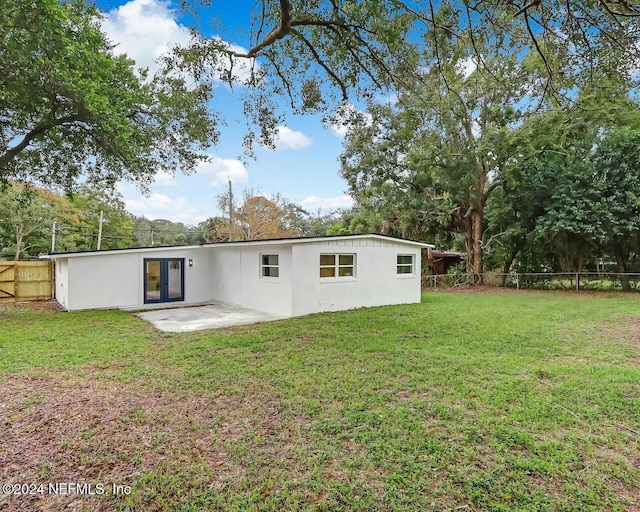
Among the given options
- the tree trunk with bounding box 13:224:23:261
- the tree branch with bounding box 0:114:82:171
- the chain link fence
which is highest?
the tree branch with bounding box 0:114:82:171

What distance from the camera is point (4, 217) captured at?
22.2 m

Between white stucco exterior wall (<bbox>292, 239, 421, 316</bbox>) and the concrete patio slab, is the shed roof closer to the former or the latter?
white stucco exterior wall (<bbox>292, 239, 421, 316</bbox>)

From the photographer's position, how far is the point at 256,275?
36.0 feet

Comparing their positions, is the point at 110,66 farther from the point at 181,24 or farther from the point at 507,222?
the point at 507,222

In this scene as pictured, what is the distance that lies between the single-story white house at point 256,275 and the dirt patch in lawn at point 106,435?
5734mm

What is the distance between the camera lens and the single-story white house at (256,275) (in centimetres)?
997

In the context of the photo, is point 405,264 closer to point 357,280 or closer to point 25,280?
point 357,280

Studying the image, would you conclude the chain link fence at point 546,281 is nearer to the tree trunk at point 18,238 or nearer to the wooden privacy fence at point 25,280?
the wooden privacy fence at point 25,280

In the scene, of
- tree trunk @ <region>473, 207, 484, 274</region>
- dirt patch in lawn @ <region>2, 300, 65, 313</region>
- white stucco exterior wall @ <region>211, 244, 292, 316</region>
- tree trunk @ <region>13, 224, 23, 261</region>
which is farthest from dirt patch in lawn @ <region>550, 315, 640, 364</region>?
tree trunk @ <region>13, 224, 23, 261</region>

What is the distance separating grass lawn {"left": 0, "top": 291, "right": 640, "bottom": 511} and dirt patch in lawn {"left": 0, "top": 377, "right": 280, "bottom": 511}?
2 centimetres

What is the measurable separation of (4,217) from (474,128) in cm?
2735

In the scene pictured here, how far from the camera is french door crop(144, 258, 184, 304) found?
39.6ft

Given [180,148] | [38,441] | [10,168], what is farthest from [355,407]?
[10,168]

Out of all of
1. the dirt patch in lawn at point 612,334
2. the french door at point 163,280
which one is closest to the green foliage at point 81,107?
the french door at point 163,280
